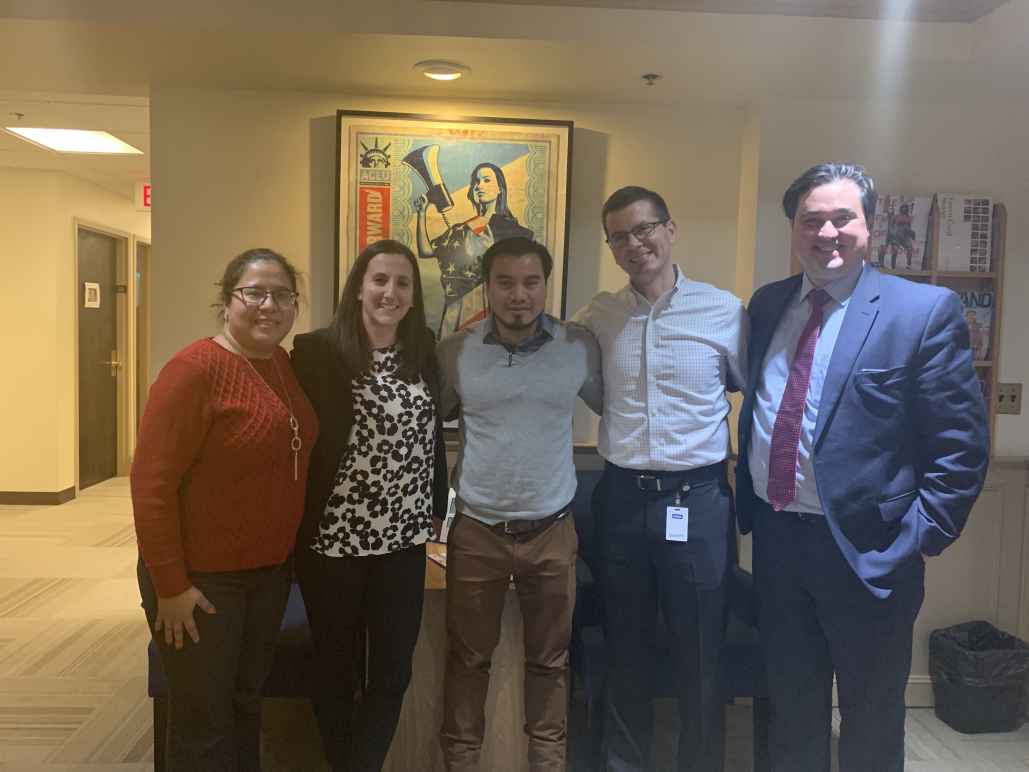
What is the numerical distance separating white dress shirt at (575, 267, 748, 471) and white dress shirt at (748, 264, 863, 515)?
0.10 m

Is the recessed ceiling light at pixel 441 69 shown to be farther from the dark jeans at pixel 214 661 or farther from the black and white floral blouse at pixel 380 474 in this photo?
the dark jeans at pixel 214 661

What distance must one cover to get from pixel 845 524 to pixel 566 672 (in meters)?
0.84

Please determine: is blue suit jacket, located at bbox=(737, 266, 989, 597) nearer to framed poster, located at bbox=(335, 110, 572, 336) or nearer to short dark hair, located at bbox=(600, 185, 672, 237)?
short dark hair, located at bbox=(600, 185, 672, 237)

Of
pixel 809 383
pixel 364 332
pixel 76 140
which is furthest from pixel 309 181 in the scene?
pixel 76 140

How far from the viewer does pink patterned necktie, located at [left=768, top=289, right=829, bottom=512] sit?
1.78 m

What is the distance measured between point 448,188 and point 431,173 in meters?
0.09

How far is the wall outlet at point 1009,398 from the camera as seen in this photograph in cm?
287

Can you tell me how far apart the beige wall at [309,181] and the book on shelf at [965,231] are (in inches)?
29.5

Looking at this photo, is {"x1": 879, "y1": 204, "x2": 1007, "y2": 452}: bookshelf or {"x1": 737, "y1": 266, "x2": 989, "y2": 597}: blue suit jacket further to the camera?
{"x1": 879, "y1": 204, "x2": 1007, "y2": 452}: bookshelf

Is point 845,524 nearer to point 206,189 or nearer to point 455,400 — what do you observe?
point 455,400

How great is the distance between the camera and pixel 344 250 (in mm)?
2969

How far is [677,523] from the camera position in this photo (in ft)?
6.16

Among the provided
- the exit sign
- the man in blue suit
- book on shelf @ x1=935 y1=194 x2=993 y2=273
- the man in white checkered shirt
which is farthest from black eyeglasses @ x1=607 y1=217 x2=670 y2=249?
the exit sign

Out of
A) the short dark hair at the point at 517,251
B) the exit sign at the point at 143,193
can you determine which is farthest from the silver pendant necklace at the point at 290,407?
the exit sign at the point at 143,193
